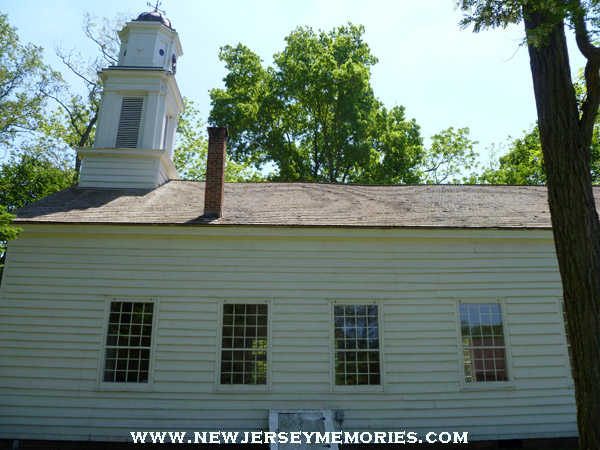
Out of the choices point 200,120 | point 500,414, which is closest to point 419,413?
point 500,414

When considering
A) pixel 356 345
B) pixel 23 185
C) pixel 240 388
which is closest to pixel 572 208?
pixel 356 345

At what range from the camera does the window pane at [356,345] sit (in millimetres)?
9906

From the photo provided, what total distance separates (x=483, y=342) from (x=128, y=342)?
7476 mm

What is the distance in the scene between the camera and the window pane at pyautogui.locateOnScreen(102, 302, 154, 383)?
9797 mm

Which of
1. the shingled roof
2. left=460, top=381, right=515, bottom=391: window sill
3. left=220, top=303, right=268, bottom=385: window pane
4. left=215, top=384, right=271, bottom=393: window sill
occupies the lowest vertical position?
left=215, top=384, right=271, bottom=393: window sill

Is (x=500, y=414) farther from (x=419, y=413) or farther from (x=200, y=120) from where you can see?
(x=200, y=120)

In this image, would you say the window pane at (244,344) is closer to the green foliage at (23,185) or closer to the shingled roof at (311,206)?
the shingled roof at (311,206)

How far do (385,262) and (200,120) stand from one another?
23921 millimetres

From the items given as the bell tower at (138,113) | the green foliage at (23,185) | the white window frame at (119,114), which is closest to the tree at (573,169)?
the bell tower at (138,113)

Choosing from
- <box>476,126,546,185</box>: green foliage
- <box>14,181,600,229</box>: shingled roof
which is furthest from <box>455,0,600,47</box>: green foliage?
<box>476,126,546,185</box>: green foliage

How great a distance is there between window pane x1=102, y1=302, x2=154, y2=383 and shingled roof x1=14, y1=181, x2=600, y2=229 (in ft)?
6.16

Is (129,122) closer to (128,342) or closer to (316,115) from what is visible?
(128,342)

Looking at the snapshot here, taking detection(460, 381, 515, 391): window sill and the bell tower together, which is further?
the bell tower

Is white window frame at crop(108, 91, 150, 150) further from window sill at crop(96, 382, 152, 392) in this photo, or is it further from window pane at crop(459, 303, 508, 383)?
window pane at crop(459, 303, 508, 383)
